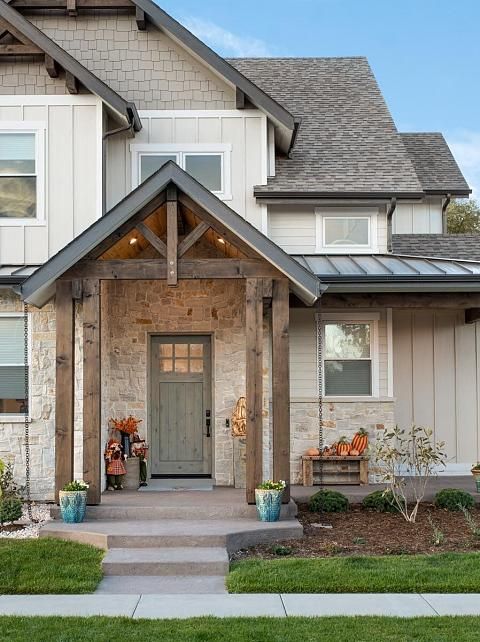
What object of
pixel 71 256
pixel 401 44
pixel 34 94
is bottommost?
pixel 71 256

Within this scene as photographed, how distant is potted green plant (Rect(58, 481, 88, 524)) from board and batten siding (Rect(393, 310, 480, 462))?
6.57 metres

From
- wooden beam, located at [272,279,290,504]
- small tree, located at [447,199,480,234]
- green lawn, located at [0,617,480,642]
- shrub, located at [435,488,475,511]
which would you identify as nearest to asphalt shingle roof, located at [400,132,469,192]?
shrub, located at [435,488,475,511]

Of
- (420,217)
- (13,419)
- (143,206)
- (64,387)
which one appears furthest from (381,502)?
(420,217)

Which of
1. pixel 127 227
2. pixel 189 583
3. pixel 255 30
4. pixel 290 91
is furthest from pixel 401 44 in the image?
pixel 189 583

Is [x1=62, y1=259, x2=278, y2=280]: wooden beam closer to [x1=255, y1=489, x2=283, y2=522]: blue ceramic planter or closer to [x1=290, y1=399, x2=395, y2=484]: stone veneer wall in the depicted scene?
[x1=255, y1=489, x2=283, y2=522]: blue ceramic planter

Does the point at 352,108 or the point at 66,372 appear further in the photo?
the point at 352,108

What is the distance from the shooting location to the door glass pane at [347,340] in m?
13.7

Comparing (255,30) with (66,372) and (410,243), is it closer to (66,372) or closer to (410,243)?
(410,243)

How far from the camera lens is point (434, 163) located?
62.6 feet

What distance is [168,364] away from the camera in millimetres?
13469

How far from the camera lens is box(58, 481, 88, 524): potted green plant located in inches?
388

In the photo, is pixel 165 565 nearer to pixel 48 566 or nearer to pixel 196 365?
pixel 48 566

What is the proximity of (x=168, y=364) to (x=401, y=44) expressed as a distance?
33.9m

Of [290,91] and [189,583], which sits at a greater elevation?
[290,91]
